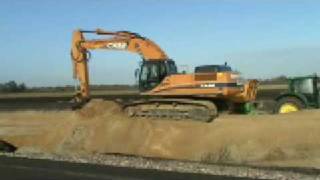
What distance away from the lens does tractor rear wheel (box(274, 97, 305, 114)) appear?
2966cm

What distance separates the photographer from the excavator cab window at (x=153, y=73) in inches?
1152

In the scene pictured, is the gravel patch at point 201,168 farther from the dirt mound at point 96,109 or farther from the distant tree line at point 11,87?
the distant tree line at point 11,87

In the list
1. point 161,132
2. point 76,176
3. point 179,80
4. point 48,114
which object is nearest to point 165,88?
point 179,80

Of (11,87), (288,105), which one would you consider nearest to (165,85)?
(288,105)

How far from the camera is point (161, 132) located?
26797 millimetres

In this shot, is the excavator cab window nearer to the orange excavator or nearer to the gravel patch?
the orange excavator

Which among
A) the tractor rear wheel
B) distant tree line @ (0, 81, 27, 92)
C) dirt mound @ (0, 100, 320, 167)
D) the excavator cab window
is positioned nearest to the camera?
dirt mound @ (0, 100, 320, 167)

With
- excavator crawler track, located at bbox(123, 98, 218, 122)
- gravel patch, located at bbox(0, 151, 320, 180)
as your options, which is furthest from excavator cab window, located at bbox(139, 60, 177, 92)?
gravel patch, located at bbox(0, 151, 320, 180)

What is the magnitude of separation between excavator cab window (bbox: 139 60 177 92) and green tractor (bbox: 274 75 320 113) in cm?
498

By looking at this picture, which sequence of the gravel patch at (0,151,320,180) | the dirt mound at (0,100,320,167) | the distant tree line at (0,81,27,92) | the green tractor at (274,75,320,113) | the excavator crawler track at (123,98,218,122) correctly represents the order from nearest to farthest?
the gravel patch at (0,151,320,180) < the dirt mound at (0,100,320,167) < the excavator crawler track at (123,98,218,122) < the green tractor at (274,75,320,113) < the distant tree line at (0,81,27,92)

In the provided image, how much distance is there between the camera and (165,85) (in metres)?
28.8

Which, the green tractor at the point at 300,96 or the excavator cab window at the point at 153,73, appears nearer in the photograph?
the excavator cab window at the point at 153,73

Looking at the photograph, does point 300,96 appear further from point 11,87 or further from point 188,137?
point 11,87

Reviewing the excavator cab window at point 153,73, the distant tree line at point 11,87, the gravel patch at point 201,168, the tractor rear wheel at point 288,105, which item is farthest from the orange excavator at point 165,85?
the distant tree line at point 11,87
